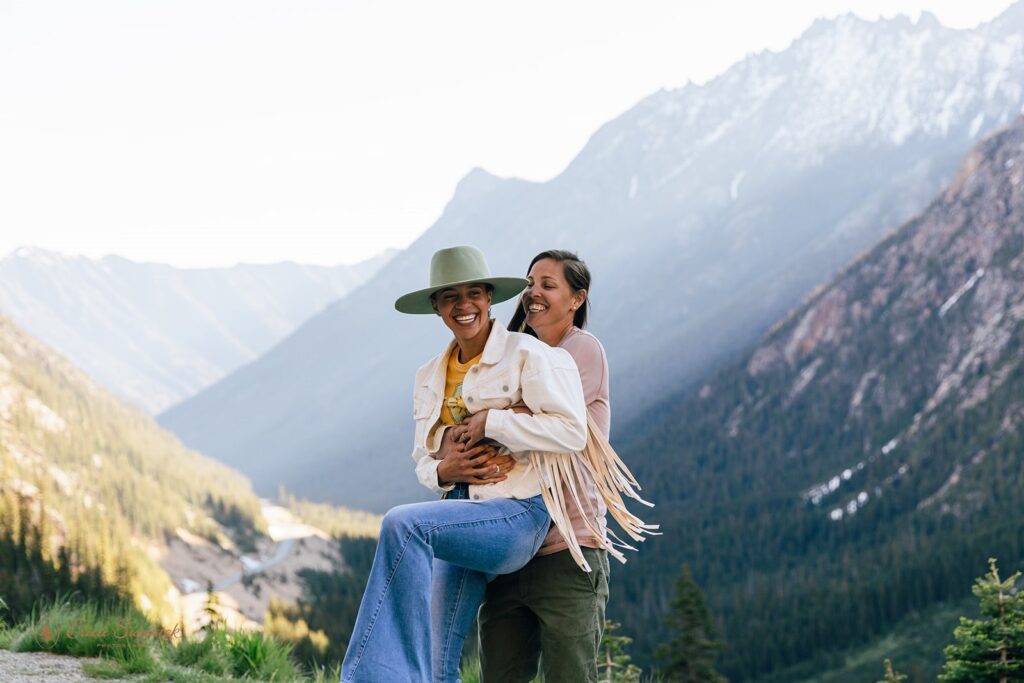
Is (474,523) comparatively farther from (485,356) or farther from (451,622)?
(485,356)

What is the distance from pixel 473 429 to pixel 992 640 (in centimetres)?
1548

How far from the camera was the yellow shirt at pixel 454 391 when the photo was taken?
5762 millimetres

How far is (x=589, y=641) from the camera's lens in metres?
5.80

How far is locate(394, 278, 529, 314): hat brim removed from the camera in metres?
5.63

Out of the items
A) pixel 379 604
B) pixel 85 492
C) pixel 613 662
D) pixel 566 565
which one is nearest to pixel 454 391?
pixel 566 565

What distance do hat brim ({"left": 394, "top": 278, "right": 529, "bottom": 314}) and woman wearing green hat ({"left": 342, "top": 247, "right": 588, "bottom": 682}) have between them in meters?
0.01

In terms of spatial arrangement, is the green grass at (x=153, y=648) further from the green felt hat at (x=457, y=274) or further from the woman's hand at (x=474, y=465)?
the green felt hat at (x=457, y=274)

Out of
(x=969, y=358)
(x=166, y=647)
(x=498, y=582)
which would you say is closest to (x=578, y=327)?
(x=498, y=582)

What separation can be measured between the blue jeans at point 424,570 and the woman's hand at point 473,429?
0.35 m

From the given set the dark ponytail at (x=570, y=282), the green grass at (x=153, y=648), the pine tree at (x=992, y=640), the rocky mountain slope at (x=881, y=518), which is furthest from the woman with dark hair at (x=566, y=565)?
the rocky mountain slope at (x=881, y=518)

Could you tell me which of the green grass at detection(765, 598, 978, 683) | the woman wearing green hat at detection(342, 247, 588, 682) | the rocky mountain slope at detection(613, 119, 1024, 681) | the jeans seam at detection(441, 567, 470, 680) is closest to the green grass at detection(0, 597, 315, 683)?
the jeans seam at detection(441, 567, 470, 680)

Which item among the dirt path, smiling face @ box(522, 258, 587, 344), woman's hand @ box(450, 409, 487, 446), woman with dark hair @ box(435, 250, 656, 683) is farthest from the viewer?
the dirt path

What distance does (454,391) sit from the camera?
5.83 m

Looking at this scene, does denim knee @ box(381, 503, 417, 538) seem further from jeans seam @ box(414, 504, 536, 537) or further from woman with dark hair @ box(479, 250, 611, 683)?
woman with dark hair @ box(479, 250, 611, 683)
